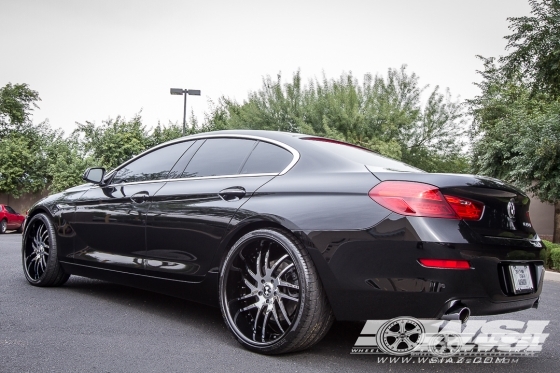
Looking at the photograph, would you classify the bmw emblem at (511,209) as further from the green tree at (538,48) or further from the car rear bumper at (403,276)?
the green tree at (538,48)

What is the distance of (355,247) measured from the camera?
3.33 metres

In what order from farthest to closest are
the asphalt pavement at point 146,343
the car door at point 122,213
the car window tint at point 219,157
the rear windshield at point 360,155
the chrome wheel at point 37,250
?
the chrome wheel at point 37,250 < the car door at point 122,213 < the car window tint at point 219,157 < the rear windshield at point 360,155 < the asphalt pavement at point 146,343

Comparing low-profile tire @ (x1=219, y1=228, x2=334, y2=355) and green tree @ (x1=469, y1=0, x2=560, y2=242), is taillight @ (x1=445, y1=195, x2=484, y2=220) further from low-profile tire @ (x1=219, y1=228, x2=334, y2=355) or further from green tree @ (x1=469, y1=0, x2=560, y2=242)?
green tree @ (x1=469, y1=0, x2=560, y2=242)

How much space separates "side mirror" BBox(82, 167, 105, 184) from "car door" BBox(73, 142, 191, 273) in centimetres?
7

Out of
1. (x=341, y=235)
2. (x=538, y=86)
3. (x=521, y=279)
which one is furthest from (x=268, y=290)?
(x=538, y=86)

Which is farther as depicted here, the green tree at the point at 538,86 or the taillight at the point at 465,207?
the green tree at the point at 538,86

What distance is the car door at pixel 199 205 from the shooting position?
13.2 feet

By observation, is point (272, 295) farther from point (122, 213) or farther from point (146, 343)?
point (122, 213)

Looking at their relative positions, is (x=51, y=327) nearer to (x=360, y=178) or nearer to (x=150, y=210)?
(x=150, y=210)

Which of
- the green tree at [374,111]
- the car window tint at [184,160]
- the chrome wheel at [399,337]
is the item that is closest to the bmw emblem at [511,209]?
the chrome wheel at [399,337]

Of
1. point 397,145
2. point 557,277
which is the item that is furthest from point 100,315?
point 397,145

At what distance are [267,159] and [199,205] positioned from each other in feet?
1.91

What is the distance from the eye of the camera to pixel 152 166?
199 inches

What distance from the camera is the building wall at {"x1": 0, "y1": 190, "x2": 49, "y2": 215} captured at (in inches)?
1377
